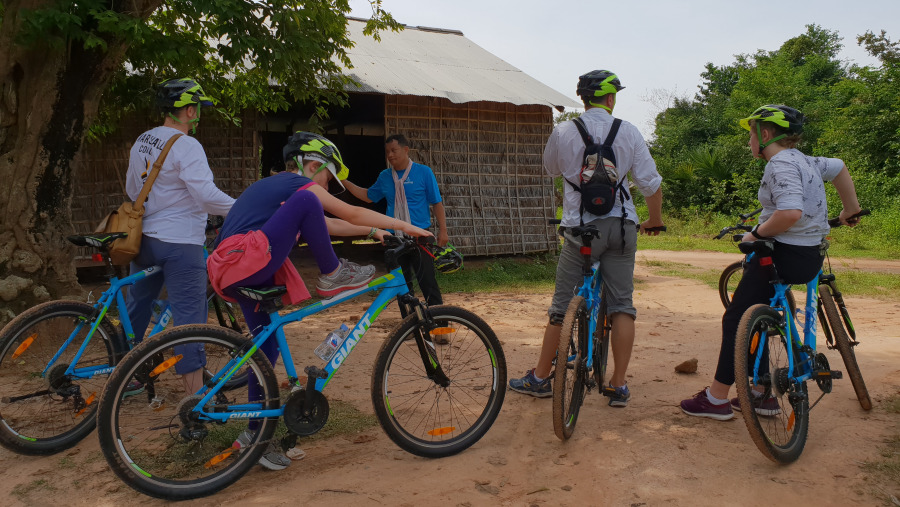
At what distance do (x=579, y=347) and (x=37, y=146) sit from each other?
14.4 ft

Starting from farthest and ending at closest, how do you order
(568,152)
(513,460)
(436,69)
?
(436,69) → (568,152) → (513,460)

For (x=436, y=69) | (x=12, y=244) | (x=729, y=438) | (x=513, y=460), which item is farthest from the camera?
(x=436, y=69)

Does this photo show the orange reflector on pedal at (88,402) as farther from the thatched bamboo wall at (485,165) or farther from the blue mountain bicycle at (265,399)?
the thatched bamboo wall at (485,165)

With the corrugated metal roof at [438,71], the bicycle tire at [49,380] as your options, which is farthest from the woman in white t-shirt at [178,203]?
the corrugated metal roof at [438,71]

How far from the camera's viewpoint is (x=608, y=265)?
401 centimetres

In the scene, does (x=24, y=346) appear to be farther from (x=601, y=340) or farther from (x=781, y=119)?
(x=781, y=119)

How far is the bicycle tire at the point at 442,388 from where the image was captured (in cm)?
335

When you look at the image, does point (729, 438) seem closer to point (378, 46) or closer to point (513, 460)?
point (513, 460)

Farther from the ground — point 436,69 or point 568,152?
point 436,69

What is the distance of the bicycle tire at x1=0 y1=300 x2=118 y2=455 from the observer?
11.1 ft

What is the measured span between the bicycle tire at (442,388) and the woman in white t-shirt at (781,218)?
1322mm

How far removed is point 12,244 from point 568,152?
4.28 m

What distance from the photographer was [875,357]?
5.36m

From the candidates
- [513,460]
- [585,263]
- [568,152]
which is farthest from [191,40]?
[513,460]
